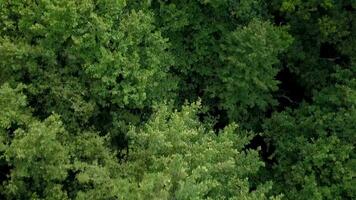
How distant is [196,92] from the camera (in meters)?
17.8

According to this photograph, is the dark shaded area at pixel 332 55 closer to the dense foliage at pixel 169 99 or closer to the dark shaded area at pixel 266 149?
the dense foliage at pixel 169 99

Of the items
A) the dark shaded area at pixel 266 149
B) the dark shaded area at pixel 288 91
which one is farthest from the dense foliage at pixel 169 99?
the dark shaded area at pixel 288 91

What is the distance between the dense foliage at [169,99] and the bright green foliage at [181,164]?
0.04 m

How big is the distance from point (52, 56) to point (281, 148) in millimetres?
7291

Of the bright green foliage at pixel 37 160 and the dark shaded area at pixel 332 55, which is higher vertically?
the dark shaded area at pixel 332 55

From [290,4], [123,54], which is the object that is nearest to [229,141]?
[123,54]

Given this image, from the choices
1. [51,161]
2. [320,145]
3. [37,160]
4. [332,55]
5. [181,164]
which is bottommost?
[37,160]

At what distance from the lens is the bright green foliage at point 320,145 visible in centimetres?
1495

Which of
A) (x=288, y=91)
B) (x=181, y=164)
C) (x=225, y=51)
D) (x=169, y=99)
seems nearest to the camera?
(x=181, y=164)

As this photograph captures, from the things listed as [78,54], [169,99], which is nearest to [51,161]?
[78,54]

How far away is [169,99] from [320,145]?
462cm

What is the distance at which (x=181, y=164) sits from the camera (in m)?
12.6

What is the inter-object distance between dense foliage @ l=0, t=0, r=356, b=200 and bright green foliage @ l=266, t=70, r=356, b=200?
0.13ft

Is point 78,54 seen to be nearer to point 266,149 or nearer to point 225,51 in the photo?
point 225,51
